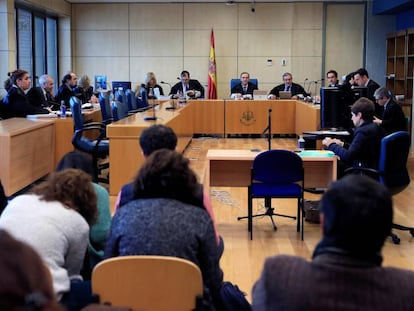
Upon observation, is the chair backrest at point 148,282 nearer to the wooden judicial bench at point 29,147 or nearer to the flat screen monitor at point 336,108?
the wooden judicial bench at point 29,147

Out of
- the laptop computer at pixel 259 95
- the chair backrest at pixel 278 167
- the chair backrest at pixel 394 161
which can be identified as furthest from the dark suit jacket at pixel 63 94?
the chair backrest at pixel 394 161

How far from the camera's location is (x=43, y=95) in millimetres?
8797

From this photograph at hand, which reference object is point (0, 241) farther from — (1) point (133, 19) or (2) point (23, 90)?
(1) point (133, 19)

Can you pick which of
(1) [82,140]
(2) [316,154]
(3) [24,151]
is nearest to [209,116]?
(1) [82,140]

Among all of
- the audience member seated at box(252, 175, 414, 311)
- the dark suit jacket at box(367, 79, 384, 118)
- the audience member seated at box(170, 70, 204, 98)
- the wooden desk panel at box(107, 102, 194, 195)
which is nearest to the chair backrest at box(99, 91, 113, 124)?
the wooden desk panel at box(107, 102, 194, 195)

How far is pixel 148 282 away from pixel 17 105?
237 inches

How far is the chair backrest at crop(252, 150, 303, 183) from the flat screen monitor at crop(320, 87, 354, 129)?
166 centimetres

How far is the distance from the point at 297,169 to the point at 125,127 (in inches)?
78.4

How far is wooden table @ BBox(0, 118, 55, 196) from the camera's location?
6.05 meters

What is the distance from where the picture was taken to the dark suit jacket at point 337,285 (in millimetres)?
1677

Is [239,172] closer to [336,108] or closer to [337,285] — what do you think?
[336,108]

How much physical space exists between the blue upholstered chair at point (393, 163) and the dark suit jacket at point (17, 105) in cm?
434

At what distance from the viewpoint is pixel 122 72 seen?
14797 millimetres

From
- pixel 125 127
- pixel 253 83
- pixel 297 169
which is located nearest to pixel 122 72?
pixel 253 83
